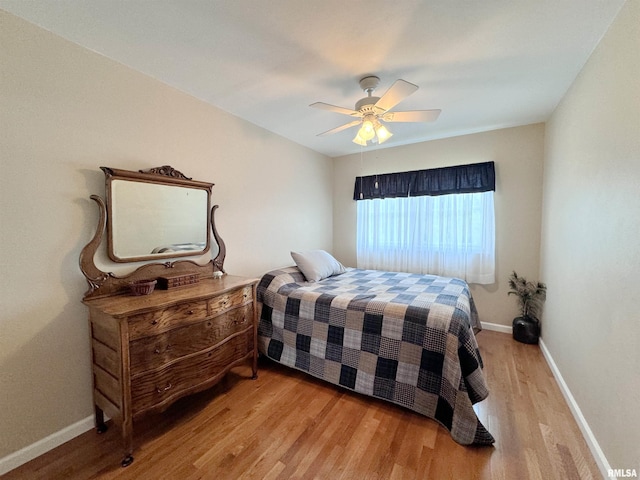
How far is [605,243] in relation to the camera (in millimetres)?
1467

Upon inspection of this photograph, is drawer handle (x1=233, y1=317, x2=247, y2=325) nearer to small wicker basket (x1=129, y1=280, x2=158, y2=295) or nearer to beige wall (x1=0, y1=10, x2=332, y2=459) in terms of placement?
small wicker basket (x1=129, y1=280, x2=158, y2=295)

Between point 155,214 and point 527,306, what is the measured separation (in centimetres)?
392

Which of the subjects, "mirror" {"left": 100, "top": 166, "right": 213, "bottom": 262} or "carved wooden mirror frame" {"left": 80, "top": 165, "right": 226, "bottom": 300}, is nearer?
"carved wooden mirror frame" {"left": 80, "top": 165, "right": 226, "bottom": 300}

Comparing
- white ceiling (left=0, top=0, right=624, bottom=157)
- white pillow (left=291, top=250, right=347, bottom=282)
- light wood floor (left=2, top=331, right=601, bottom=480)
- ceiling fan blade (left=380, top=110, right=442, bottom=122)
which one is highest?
white ceiling (left=0, top=0, right=624, bottom=157)

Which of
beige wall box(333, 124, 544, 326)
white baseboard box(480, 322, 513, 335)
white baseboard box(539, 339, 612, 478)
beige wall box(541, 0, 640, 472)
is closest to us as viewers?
beige wall box(541, 0, 640, 472)

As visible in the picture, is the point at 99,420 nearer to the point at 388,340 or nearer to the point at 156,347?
the point at 156,347

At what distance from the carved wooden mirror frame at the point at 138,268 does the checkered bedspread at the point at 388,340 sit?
676 mm

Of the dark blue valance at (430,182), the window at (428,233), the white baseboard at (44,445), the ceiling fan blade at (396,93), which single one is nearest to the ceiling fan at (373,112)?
the ceiling fan blade at (396,93)

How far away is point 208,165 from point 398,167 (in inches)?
102

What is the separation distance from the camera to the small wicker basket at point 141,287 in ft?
5.66

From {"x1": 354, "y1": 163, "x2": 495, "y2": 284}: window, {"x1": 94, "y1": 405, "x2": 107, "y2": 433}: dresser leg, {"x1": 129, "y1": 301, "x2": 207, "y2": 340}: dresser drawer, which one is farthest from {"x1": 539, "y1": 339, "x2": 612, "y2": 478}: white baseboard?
{"x1": 94, "y1": 405, "x2": 107, "y2": 433}: dresser leg

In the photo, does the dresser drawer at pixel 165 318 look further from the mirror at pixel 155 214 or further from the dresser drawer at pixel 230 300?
the mirror at pixel 155 214

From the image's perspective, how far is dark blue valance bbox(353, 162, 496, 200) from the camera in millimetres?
3186

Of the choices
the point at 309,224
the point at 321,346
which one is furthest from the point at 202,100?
the point at 321,346
